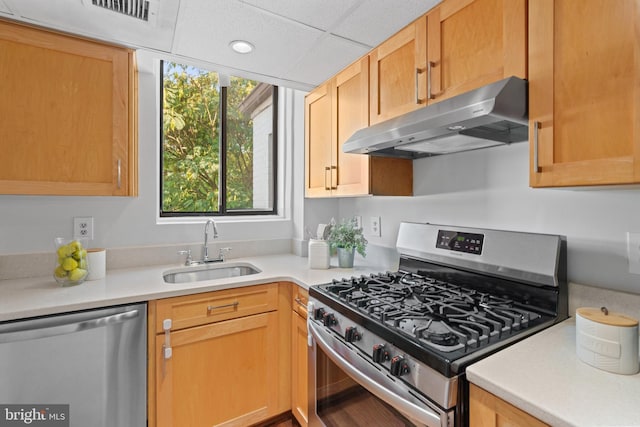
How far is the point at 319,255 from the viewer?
1.97m

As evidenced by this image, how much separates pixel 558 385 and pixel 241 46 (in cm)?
184

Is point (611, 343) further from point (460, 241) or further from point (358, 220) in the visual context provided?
point (358, 220)

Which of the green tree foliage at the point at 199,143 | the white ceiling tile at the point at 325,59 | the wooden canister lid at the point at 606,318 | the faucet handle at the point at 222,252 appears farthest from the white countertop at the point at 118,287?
the white ceiling tile at the point at 325,59

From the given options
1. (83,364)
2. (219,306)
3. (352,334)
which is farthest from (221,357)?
(352,334)

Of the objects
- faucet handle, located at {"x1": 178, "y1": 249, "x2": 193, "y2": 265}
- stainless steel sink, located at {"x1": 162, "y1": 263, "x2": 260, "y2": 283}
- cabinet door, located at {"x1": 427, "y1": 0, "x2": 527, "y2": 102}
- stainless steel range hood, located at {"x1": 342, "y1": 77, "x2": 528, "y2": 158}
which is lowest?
stainless steel sink, located at {"x1": 162, "y1": 263, "x2": 260, "y2": 283}

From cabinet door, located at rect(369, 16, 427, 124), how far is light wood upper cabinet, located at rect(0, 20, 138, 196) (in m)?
1.30

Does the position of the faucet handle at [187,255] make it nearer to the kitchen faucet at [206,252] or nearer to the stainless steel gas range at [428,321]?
the kitchen faucet at [206,252]

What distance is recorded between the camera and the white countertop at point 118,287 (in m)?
1.26

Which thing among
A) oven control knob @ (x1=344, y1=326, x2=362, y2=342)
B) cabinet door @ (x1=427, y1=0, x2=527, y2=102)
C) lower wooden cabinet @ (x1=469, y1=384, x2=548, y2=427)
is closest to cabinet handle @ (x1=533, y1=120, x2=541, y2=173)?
cabinet door @ (x1=427, y1=0, x2=527, y2=102)

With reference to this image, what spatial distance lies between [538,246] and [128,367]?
5.82 ft

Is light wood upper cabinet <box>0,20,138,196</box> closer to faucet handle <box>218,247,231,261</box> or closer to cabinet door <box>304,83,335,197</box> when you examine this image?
faucet handle <box>218,247,231,261</box>

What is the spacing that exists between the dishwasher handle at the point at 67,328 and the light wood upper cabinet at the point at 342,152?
1.23 m

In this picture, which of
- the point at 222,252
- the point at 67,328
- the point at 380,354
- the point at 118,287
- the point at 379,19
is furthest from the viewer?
the point at 222,252

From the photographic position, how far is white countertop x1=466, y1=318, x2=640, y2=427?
624 millimetres
